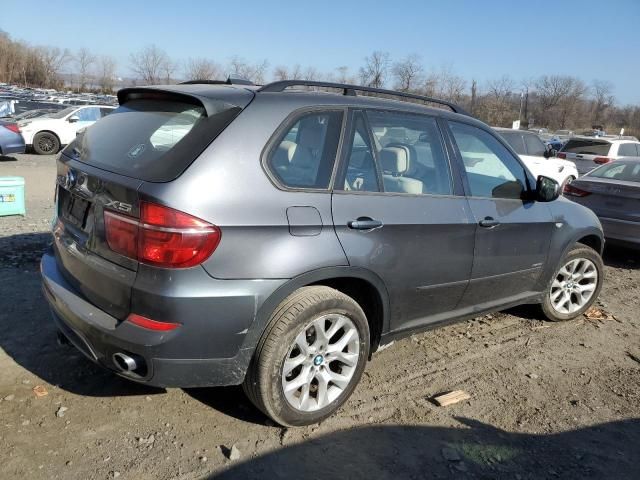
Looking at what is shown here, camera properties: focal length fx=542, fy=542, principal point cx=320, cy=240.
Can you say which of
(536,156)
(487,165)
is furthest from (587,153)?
(487,165)

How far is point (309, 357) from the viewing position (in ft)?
9.72

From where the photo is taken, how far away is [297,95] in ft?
9.84

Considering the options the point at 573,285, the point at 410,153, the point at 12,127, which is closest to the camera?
the point at 410,153

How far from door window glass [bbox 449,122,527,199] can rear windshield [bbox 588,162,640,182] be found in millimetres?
4136

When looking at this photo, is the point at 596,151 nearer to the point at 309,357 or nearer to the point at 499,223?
the point at 499,223

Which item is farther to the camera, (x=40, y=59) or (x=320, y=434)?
(x=40, y=59)

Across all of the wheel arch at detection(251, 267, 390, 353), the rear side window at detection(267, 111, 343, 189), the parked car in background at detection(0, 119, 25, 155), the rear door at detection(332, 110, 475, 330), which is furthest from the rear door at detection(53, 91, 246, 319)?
the parked car in background at detection(0, 119, 25, 155)

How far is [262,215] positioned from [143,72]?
3019 inches

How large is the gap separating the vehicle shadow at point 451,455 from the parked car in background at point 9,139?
1340 cm

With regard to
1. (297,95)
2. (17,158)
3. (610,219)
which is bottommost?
(17,158)

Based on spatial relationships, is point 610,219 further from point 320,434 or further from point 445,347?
point 320,434

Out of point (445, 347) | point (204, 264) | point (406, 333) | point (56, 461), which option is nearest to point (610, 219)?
point (445, 347)

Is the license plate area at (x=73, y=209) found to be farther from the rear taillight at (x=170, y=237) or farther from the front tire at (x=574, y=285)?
the front tire at (x=574, y=285)

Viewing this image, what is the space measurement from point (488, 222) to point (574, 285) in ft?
5.67
